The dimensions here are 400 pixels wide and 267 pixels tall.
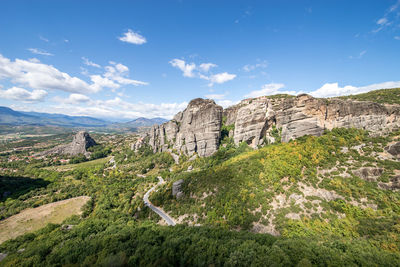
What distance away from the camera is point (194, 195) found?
1580 inches

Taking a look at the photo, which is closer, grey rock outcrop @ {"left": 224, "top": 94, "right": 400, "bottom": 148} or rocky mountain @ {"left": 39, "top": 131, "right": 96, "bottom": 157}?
grey rock outcrop @ {"left": 224, "top": 94, "right": 400, "bottom": 148}

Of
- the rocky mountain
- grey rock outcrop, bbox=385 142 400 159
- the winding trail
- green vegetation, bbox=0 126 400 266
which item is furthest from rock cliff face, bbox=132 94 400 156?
the rocky mountain

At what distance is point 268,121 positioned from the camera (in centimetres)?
5597

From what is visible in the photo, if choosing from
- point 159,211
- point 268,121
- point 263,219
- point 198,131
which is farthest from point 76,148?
point 263,219

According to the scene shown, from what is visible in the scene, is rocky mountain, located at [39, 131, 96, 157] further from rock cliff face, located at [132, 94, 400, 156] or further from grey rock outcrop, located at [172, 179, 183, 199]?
grey rock outcrop, located at [172, 179, 183, 199]

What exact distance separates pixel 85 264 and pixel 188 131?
60792 mm

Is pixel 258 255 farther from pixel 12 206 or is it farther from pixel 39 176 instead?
pixel 39 176

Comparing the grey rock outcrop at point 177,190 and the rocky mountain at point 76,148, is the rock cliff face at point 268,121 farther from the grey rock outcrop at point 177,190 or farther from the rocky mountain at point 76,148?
the rocky mountain at point 76,148

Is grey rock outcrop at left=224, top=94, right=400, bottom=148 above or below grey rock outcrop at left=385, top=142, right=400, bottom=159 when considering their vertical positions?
above

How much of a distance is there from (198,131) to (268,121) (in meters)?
31.9

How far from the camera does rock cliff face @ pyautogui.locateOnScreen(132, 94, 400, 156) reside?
33.6 meters

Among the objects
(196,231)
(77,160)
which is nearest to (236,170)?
(196,231)

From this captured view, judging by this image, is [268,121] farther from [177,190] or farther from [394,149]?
[177,190]

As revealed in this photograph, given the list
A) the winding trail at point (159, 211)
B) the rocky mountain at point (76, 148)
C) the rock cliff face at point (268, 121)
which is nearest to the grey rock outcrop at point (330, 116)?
the rock cliff face at point (268, 121)
